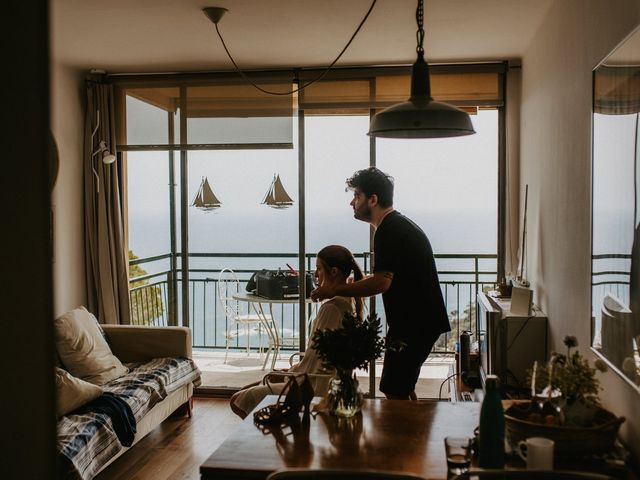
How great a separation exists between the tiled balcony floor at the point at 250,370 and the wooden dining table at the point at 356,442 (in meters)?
3.03

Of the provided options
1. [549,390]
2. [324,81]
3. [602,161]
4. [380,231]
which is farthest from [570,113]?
[324,81]

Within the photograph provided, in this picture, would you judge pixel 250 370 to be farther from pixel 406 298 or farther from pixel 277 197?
pixel 406 298

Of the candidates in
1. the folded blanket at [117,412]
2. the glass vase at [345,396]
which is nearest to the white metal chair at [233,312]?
the folded blanket at [117,412]

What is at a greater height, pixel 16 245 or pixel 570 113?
pixel 570 113

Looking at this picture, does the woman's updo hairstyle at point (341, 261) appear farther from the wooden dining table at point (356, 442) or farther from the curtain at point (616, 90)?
the curtain at point (616, 90)

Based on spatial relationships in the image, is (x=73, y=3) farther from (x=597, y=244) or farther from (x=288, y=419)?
(x=597, y=244)

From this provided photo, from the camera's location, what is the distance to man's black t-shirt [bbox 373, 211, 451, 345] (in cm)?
336

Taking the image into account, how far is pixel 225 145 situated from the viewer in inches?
209

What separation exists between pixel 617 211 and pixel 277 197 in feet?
11.5

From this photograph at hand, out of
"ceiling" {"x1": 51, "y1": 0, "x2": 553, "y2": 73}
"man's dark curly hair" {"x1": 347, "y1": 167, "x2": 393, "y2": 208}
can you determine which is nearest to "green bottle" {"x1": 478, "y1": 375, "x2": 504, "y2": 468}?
"man's dark curly hair" {"x1": 347, "y1": 167, "x2": 393, "y2": 208}

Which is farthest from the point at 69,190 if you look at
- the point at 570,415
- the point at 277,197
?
the point at 570,415

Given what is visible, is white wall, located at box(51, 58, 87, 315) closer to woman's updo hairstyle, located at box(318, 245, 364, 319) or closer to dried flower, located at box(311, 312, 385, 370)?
woman's updo hairstyle, located at box(318, 245, 364, 319)

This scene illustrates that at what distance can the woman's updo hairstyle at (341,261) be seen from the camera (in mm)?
3244

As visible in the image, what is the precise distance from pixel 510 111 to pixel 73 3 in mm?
3021
